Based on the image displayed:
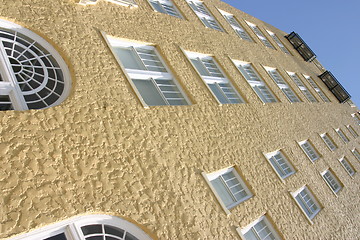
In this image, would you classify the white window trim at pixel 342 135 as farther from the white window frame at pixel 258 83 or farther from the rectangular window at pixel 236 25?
the white window frame at pixel 258 83

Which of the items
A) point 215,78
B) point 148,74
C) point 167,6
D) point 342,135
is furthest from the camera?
point 342,135

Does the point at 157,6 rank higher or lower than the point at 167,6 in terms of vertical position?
lower

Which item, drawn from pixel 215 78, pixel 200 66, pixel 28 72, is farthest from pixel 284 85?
pixel 28 72

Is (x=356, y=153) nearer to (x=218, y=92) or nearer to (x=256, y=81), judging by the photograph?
(x=256, y=81)

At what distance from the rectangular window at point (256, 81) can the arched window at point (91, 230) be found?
923 cm

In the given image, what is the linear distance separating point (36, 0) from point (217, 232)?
5872 mm

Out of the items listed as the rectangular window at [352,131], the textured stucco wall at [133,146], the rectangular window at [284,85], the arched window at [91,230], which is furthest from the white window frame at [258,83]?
the rectangular window at [352,131]

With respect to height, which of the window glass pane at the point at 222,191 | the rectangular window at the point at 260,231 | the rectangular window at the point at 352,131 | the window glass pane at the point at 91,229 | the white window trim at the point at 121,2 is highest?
the white window trim at the point at 121,2

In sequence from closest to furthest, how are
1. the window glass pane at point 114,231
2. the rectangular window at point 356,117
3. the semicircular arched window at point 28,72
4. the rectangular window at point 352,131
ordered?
the window glass pane at point 114,231 → the semicircular arched window at point 28,72 → the rectangular window at point 352,131 → the rectangular window at point 356,117

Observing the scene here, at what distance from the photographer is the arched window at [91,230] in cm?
373

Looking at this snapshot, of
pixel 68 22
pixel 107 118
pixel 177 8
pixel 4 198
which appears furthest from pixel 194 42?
pixel 4 198

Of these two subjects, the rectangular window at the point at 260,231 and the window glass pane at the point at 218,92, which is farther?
the window glass pane at the point at 218,92

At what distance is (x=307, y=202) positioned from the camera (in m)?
10.5

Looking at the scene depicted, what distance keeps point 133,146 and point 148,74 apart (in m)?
2.51
